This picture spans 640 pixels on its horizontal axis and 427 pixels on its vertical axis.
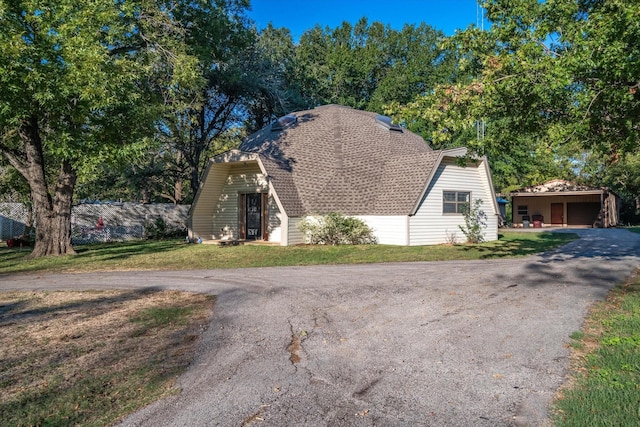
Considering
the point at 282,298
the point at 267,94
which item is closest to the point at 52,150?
the point at 282,298

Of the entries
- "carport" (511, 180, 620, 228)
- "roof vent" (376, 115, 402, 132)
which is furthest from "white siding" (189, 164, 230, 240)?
"carport" (511, 180, 620, 228)

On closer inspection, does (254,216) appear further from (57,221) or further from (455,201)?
(455,201)

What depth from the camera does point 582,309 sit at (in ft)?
22.8

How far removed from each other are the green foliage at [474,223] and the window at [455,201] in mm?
254

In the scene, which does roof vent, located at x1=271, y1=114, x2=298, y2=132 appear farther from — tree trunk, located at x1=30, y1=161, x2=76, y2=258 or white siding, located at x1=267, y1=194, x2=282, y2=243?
tree trunk, located at x1=30, y1=161, x2=76, y2=258

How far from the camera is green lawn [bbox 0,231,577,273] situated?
1300 centimetres

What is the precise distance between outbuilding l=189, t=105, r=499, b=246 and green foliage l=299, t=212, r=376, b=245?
46 cm

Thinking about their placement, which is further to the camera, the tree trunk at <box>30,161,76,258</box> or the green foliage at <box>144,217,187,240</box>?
the green foliage at <box>144,217,187,240</box>

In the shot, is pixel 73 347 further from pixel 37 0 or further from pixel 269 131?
pixel 269 131

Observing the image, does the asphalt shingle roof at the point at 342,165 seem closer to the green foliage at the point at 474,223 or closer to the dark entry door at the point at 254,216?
the dark entry door at the point at 254,216

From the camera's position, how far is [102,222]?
23.8 meters

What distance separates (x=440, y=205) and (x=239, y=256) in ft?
29.6

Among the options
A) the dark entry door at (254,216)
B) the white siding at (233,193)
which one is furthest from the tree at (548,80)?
the dark entry door at (254,216)

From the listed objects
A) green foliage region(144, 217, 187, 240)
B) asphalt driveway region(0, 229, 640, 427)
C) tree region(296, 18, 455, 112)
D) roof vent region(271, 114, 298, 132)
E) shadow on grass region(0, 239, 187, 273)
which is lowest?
asphalt driveway region(0, 229, 640, 427)
